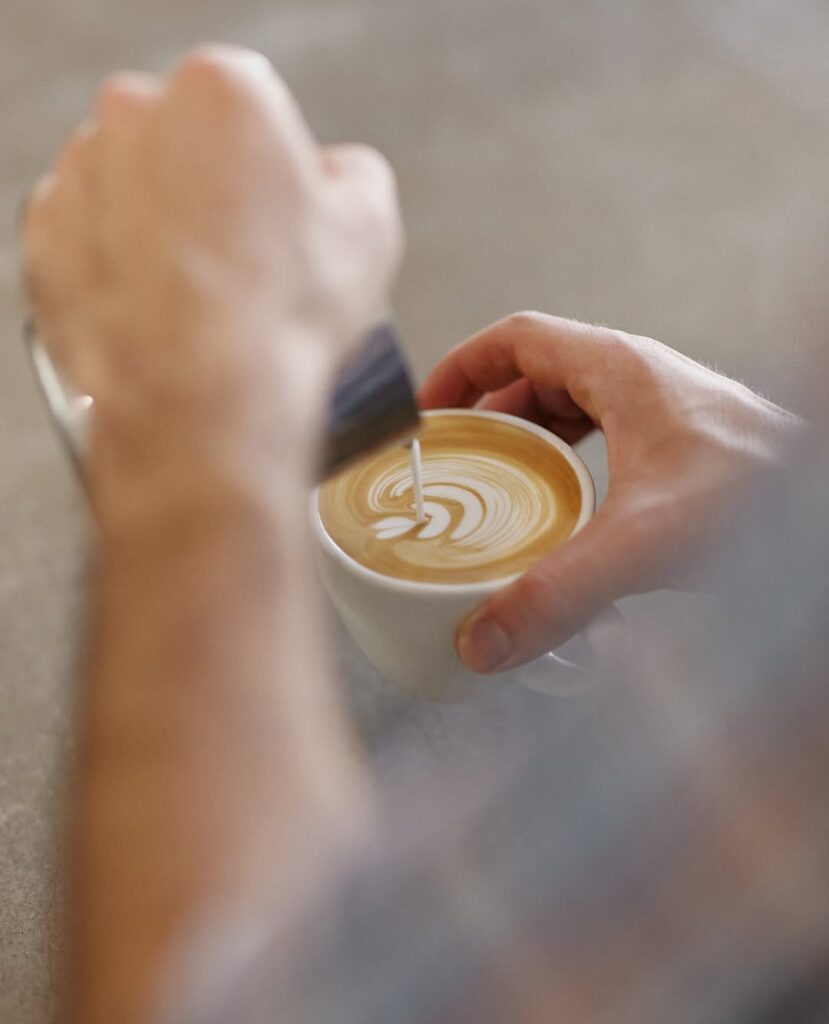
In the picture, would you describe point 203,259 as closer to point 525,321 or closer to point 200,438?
point 200,438

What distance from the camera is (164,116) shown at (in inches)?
20.6

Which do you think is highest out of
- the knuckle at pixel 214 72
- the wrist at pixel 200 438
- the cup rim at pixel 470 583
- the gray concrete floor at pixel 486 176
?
the knuckle at pixel 214 72

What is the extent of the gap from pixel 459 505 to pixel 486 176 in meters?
0.93

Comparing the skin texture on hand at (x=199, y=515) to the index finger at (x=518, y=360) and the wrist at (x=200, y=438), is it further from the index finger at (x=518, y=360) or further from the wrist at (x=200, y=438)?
the index finger at (x=518, y=360)

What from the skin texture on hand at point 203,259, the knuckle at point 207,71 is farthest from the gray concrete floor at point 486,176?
the knuckle at point 207,71

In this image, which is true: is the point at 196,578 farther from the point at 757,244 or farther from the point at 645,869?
the point at 757,244

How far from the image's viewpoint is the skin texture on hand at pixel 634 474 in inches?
27.9

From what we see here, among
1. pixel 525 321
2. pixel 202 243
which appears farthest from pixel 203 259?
pixel 525 321

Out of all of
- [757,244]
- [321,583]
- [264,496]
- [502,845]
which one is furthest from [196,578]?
[757,244]

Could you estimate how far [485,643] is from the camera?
715 mm

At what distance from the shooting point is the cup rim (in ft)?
2.38

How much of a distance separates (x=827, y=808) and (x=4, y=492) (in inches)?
35.9

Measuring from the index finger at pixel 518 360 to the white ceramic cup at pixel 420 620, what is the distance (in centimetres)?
6

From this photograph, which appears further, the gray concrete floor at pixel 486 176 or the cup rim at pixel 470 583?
the gray concrete floor at pixel 486 176
